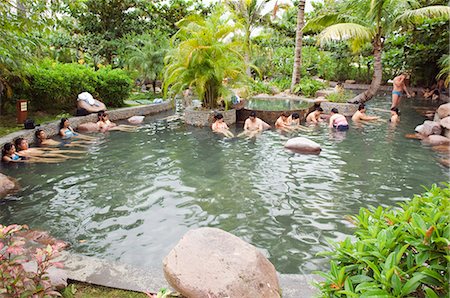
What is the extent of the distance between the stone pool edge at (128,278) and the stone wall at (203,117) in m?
9.78

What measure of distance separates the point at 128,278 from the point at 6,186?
436 cm

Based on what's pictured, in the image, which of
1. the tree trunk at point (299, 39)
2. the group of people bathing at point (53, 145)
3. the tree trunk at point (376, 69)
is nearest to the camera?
the group of people bathing at point (53, 145)

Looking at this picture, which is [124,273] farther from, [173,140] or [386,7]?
[386,7]

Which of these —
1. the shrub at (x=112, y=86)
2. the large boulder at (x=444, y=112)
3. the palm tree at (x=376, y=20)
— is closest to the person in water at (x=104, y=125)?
the shrub at (x=112, y=86)

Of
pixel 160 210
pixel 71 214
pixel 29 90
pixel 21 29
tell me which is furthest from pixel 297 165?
pixel 29 90

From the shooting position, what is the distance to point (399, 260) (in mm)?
1968

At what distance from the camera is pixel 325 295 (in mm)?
2201

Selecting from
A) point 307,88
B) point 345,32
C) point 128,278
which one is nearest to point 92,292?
point 128,278

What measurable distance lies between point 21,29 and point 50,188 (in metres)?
3.21

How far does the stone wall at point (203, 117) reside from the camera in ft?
44.1

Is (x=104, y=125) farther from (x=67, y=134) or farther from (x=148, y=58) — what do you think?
(x=148, y=58)

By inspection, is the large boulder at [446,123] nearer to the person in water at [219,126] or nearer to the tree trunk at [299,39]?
the person in water at [219,126]

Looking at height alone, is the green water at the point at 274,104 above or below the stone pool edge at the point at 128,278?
above

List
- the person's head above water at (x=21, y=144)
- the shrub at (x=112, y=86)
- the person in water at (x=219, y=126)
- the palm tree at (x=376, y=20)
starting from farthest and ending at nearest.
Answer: the shrub at (x=112, y=86), the palm tree at (x=376, y=20), the person in water at (x=219, y=126), the person's head above water at (x=21, y=144)
